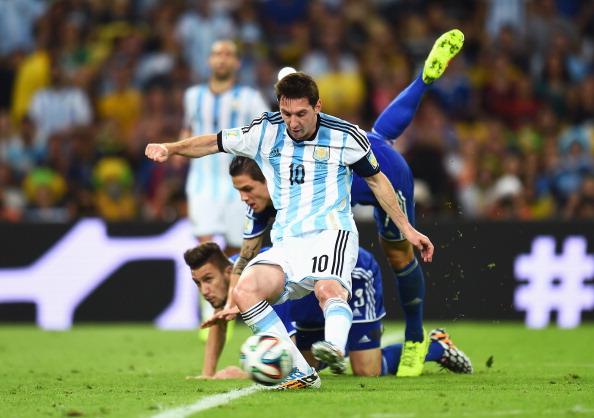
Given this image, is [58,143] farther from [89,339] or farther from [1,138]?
→ [89,339]

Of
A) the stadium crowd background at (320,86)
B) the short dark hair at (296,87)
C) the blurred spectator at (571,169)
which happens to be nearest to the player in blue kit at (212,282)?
the short dark hair at (296,87)

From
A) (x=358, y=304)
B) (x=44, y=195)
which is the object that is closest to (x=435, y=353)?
(x=358, y=304)

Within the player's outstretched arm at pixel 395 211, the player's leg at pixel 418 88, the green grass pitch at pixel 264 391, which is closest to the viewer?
the green grass pitch at pixel 264 391

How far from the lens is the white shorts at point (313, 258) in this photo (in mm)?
5578

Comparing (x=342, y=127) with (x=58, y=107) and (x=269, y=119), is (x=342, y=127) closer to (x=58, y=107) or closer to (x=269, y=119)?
(x=269, y=119)

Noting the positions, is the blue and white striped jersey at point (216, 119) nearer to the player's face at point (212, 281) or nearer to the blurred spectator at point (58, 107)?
the player's face at point (212, 281)

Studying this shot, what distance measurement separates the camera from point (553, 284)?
35.9ft

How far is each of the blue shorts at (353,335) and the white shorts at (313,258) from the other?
1.04 meters

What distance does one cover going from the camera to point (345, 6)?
15.1 m

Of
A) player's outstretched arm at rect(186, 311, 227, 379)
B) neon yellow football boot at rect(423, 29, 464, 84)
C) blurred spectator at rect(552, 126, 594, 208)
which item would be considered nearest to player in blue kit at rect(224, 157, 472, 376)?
player's outstretched arm at rect(186, 311, 227, 379)

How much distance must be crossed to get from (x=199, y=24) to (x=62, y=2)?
213 cm

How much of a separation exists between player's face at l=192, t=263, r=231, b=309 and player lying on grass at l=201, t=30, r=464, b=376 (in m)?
0.25

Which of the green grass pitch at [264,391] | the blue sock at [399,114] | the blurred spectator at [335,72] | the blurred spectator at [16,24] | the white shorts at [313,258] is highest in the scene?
the blurred spectator at [16,24]

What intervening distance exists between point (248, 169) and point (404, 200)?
1104mm
